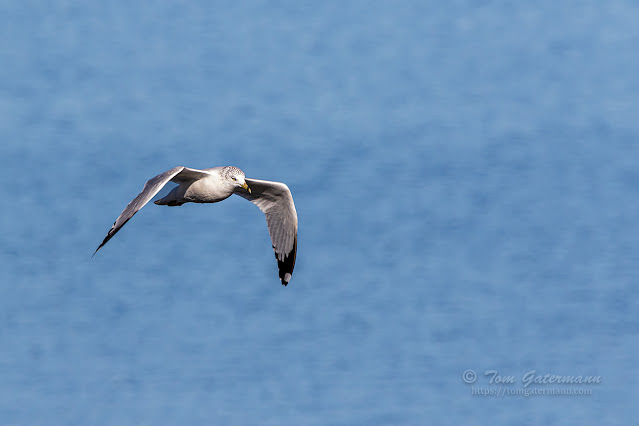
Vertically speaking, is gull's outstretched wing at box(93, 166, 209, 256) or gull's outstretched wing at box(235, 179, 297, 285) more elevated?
gull's outstretched wing at box(235, 179, 297, 285)

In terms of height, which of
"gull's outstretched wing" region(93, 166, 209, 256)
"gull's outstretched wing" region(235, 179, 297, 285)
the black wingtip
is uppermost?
"gull's outstretched wing" region(235, 179, 297, 285)

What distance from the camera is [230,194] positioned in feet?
44.1

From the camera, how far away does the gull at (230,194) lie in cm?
1164

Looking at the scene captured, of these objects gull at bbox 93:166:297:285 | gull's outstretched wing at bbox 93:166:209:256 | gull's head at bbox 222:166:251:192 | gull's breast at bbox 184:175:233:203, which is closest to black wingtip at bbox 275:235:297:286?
gull at bbox 93:166:297:285

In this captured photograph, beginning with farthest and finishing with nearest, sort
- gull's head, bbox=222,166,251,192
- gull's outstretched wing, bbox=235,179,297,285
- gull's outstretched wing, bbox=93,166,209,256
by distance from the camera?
gull's outstretched wing, bbox=235,179,297,285 → gull's head, bbox=222,166,251,192 → gull's outstretched wing, bbox=93,166,209,256

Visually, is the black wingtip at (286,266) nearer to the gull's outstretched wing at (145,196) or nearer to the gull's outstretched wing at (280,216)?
the gull's outstretched wing at (280,216)

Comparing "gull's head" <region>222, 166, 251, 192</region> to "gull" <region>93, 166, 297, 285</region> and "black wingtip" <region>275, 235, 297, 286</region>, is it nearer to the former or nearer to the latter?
"gull" <region>93, 166, 297, 285</region>

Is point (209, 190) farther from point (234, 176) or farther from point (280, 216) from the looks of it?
point (280, 216)

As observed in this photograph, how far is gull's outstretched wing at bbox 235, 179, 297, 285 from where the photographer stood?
14905mm

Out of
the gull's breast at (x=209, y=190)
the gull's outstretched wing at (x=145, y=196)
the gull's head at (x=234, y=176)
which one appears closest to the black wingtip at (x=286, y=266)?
the gull's breast at (x=209, y=190)

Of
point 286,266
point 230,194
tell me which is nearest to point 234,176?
point 230,194

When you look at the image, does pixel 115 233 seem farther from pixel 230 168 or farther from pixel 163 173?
pixel 230 168

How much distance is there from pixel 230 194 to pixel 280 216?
2.03m

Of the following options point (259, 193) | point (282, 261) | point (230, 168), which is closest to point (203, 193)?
point (230, 168)
